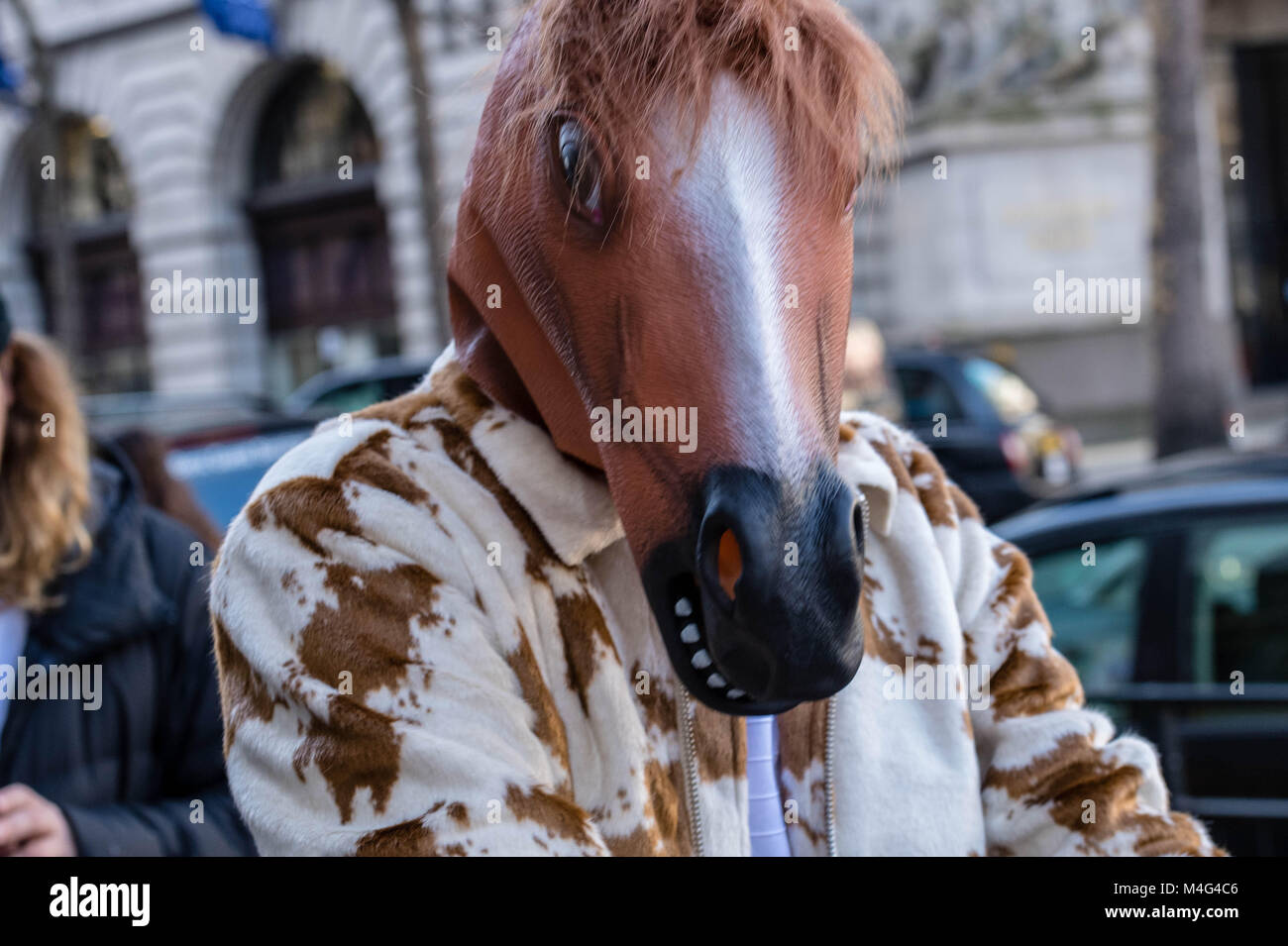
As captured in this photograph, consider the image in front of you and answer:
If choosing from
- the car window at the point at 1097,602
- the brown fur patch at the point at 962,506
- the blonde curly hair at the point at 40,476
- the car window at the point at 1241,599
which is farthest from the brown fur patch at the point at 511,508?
the car window at the point at 1241,599

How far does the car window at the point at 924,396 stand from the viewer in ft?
30.0

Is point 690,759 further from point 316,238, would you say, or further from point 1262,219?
point 1262,219

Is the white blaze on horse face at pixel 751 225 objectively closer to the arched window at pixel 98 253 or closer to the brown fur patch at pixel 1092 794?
the brown fur patch at pixel 1092 794

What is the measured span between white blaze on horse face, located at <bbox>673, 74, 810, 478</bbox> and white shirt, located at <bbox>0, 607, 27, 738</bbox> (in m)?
1.39

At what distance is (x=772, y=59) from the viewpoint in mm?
999

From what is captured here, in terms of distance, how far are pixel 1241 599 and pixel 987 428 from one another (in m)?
5.65

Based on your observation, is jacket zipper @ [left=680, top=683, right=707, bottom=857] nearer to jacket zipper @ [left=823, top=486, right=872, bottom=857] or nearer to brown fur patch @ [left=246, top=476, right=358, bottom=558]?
jacket zipper @ [left=823, top=486, right=872, bottom=857]

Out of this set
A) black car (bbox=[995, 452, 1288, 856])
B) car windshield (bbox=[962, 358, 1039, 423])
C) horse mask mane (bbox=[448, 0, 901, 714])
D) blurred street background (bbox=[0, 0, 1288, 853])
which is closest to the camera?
horse mask mane (bbox=[448, 0, 901, 714])

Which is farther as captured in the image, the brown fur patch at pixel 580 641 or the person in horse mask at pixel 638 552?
the brown fur patch at pixel 580 641

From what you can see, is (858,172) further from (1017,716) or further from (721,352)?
(1017,716)

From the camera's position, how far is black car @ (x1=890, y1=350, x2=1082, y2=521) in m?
8.78

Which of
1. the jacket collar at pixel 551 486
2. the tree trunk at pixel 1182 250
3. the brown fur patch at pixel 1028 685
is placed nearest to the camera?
the jacket collar at pixel 551 486

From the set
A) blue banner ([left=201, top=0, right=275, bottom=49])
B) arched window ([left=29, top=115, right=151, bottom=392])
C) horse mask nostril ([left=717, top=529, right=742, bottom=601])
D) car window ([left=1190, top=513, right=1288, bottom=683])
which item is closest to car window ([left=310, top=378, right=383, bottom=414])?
car window ([left=1190, top=513, right=1288, bottom=683])

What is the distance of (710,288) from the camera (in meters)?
0.96
